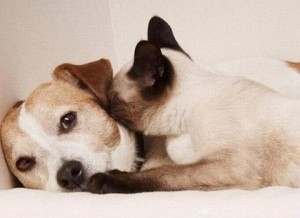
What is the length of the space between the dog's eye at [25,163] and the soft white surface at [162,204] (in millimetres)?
274

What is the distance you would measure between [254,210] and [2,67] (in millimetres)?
976

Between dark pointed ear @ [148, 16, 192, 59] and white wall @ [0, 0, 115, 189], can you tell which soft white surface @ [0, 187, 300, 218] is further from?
dark pointed ear @ [148, 16, 192, 59]

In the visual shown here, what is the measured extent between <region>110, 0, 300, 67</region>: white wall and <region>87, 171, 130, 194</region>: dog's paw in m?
1.24

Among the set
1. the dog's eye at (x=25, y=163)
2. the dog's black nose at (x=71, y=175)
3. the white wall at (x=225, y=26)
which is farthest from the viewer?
the white wall at (x=225, y=26)

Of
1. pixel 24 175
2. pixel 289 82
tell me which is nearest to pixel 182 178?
pixel 24 175

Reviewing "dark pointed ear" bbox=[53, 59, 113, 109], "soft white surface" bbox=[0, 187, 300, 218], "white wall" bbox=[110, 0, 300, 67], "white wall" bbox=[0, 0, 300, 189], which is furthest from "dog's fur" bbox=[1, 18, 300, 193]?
"white wall" bbox=[110, 0, 300, 67]

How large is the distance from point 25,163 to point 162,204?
595 mm

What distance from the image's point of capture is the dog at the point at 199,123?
1458mm

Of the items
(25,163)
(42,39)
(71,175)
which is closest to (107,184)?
(71,175)

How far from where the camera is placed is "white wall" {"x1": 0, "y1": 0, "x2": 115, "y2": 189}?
184 centimetres

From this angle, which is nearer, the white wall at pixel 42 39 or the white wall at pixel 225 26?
the white wall at pixel 42 39

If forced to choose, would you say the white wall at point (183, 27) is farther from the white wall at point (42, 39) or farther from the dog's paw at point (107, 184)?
the dog's paw at point (107, 184)

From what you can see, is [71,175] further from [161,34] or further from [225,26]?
[225,26]

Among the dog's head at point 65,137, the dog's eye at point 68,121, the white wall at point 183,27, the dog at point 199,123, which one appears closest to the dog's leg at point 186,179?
the dog at point 199,123
